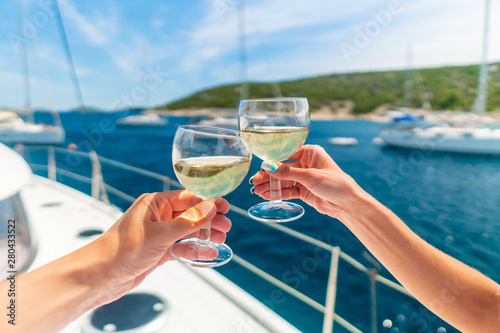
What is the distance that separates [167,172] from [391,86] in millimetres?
36203

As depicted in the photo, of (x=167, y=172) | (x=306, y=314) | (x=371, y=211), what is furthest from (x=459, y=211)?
(x=167, y=172)

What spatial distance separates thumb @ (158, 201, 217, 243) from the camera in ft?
2.70

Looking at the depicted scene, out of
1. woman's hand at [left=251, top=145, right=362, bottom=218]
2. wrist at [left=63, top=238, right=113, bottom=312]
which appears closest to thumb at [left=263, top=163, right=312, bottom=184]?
woman's hand at [left=251, top=145, right=362, bottom=218]

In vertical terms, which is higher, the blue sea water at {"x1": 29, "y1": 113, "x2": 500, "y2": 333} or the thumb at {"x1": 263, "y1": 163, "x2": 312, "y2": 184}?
the thumb at {"x1": 263, "y1": 163, "x2": 312, "y2": 184}

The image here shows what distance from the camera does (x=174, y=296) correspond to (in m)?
1.49

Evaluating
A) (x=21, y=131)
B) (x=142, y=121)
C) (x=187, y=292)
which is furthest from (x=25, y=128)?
(x=142, y=121)

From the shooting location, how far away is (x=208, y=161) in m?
0.85

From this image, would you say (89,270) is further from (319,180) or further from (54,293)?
(319,180)

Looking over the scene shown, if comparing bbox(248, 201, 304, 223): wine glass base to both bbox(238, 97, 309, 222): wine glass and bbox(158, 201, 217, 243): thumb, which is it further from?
bbox(158, 201, 217, 243): thumb

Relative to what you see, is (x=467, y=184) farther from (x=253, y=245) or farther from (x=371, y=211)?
(x=371, y=211)

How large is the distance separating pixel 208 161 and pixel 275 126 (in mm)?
378

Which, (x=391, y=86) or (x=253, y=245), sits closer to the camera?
(x=253, y=245)

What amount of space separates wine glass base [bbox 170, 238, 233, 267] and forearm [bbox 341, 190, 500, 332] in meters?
0.52

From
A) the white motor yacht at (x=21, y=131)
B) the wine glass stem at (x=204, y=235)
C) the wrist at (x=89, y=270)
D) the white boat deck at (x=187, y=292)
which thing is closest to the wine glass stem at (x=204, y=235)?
the wine glass stem at (x=204, y=235)
